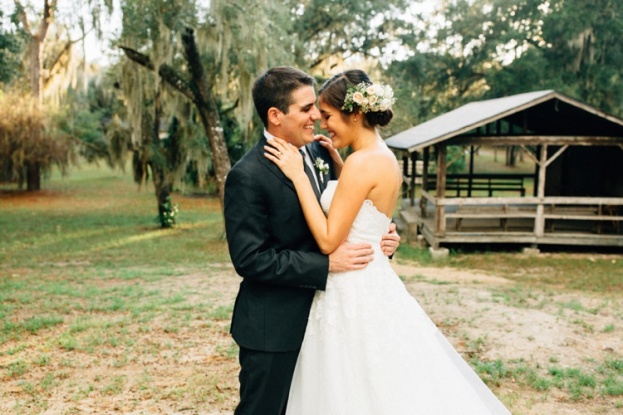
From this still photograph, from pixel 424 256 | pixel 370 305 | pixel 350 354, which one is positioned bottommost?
pixel 424 256

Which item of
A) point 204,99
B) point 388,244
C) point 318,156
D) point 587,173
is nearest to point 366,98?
point 318,156

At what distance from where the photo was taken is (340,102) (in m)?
2.85

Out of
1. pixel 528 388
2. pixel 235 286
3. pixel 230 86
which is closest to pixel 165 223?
pixel 230 86

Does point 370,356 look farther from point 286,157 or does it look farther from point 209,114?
point 209,114

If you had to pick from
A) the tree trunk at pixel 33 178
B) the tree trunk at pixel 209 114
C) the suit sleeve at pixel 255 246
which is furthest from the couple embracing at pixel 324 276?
the tree trunk at pixel 33 178

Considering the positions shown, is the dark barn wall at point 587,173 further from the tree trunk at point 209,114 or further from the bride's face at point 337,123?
the bride's face at point 337,123

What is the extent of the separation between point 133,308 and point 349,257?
16.8ft

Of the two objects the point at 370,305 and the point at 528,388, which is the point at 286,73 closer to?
the point at 370,305

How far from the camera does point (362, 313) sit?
277 centimetres

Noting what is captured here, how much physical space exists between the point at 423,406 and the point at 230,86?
15645 millimetres

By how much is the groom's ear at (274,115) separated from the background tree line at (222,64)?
1056 cm

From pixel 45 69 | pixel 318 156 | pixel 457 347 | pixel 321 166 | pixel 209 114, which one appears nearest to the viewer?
pixel 321 166

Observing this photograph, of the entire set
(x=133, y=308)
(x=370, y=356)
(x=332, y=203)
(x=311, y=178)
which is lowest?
(x=133, y=308)

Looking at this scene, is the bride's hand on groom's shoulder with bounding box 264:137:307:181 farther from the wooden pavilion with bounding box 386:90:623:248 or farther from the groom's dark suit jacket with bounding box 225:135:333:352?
the wooden pavilion with bounding box 386:90:623:248
